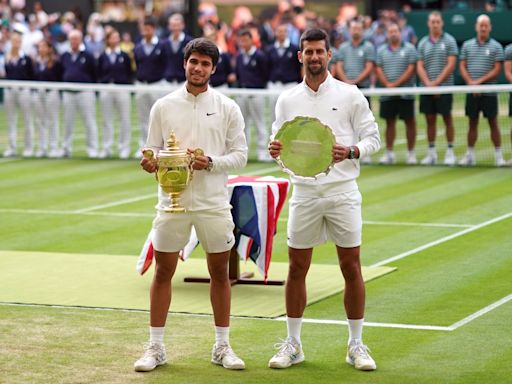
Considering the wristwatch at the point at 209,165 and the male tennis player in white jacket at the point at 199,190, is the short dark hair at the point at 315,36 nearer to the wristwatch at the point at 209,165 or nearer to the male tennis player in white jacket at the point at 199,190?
the male tennis player in white jacket at the point at 199,190

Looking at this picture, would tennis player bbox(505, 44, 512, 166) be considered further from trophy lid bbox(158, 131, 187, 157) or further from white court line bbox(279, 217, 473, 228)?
trophy lid bbox(158, 131, 187, 157)

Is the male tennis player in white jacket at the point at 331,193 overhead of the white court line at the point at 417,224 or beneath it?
overhead

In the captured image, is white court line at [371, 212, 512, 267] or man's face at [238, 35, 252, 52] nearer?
white court line at [371, 212, 512, 267]

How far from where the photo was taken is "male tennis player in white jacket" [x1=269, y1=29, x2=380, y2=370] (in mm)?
9258

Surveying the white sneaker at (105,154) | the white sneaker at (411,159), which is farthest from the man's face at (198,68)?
the white sneaker at (105,154)

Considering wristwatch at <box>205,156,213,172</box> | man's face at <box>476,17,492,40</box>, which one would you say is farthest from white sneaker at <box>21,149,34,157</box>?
wristwatch at <box>205,156,213,172</box>

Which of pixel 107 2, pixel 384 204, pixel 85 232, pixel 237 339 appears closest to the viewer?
pixel 237 339

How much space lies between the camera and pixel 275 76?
24000 mm

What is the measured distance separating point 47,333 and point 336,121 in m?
3.02

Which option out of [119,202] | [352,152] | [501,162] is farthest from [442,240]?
[501,162]

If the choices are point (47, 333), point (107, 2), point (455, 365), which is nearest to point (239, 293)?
point (47, 333)

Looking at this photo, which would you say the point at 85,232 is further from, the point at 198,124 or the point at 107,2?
the point at 107,2

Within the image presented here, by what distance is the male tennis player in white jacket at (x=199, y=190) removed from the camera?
9.23m

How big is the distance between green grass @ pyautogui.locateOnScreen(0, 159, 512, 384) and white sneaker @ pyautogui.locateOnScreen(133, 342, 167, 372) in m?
0.07
